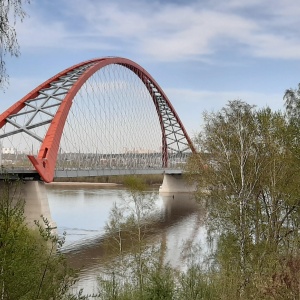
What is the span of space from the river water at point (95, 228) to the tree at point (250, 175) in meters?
4.43

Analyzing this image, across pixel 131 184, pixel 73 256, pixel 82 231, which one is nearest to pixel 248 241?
pixel 131 184

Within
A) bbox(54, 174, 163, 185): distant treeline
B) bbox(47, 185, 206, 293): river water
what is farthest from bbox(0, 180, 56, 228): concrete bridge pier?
bbox(54, 174, 163, 185): distant treeline

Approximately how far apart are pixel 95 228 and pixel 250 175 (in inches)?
654

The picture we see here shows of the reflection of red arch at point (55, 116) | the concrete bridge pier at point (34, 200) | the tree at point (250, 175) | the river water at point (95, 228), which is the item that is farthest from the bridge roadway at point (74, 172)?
the tree at point (250, 175)

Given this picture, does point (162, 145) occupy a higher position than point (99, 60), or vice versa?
point (99, 60)

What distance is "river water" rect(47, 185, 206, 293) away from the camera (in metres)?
19.7

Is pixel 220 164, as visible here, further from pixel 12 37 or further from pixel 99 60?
pixel 99 60

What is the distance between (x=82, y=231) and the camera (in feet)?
89.8

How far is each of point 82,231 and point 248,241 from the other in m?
16.2

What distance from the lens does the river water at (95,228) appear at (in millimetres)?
19734

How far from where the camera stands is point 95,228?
93.9ft

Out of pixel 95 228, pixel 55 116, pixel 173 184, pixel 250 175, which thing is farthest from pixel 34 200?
pixel 173 184

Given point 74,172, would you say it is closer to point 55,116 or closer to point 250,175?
point 55,116

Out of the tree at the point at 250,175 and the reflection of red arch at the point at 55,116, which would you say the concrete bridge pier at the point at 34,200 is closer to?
the reflection of red arch at the point at 55,116
